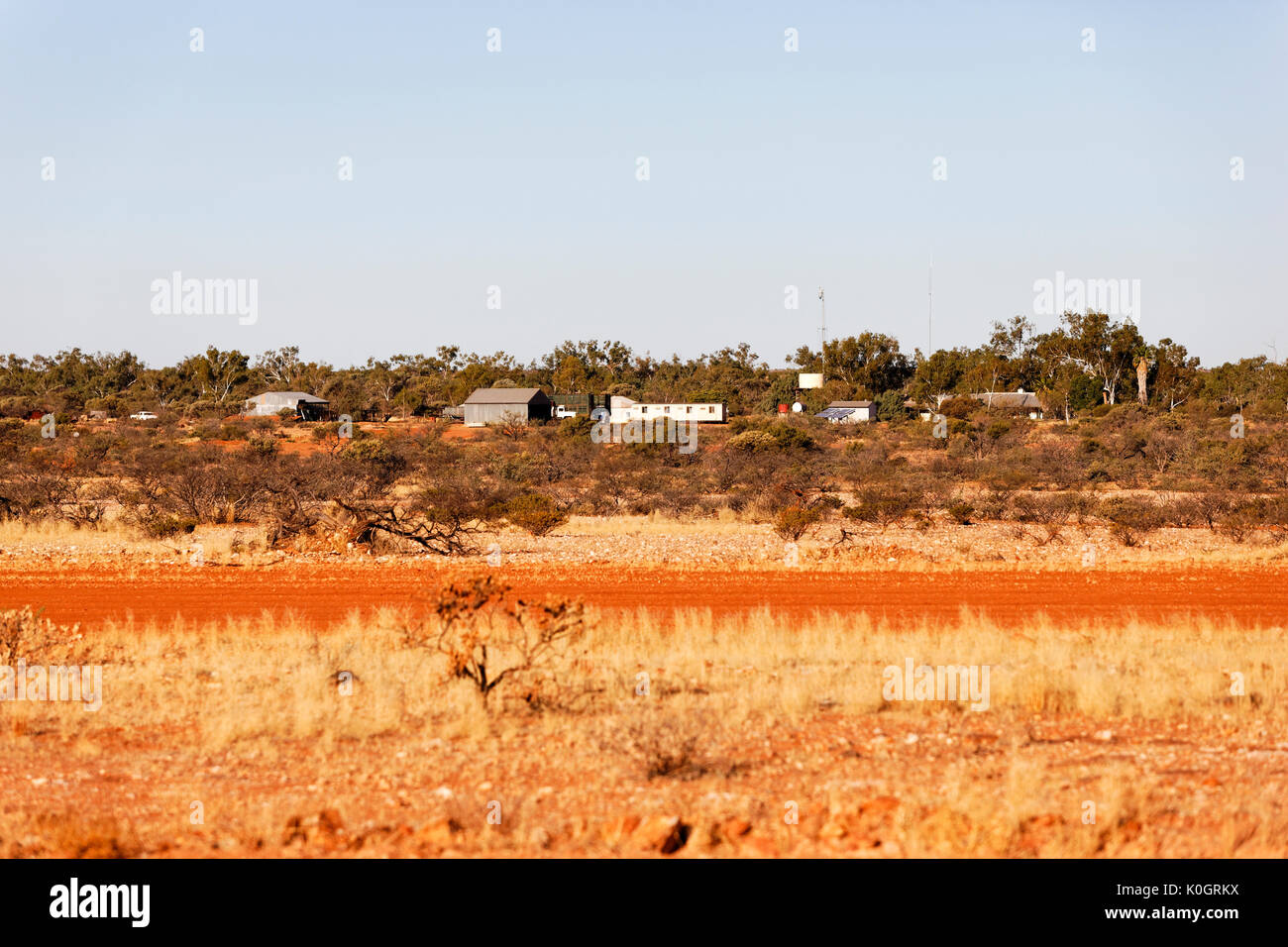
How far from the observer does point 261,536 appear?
865 inches

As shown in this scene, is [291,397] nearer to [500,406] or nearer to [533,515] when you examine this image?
[500,406]

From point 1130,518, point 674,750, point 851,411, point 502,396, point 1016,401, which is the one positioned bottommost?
point 674,750

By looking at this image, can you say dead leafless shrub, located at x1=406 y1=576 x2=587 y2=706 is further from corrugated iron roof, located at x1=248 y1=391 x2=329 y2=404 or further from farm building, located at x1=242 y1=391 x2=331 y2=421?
corrugated iron roof, located at x1=248 y1=391 x2=329 y2=404

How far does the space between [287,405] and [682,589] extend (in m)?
67.3

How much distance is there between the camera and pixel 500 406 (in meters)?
73.8

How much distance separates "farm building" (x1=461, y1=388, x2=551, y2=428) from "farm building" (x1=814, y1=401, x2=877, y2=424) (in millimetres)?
19807

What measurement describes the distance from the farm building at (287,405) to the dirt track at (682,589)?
61107 mm

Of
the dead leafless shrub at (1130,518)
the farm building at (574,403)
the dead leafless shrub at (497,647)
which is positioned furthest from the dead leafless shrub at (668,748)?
the farm building at (574,403)

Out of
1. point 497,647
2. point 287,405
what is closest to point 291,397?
point 287,405

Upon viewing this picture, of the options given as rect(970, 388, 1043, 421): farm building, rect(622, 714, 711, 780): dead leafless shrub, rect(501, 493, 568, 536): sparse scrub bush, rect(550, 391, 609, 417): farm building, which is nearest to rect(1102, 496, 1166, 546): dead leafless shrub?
rect(501, 493, 568, 536): sparse scrub bush

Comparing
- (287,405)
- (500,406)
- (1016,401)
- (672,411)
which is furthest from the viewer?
(1016,401)

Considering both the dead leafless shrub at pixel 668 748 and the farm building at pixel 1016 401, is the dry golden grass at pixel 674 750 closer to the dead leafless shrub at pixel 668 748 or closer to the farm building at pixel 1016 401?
the dead leafless shrub at pixel 668 748
